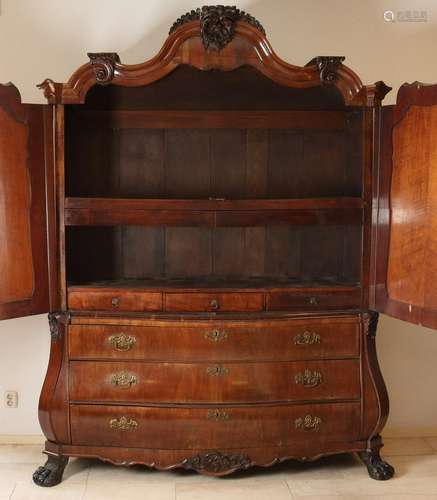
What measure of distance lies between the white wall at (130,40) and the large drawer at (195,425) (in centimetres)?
63

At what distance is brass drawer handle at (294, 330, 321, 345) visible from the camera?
9.18 ft

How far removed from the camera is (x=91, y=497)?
2.72 meters

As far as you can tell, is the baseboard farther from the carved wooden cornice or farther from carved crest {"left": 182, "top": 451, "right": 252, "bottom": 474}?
the carved wooden cornice

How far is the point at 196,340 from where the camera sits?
2.77 meters

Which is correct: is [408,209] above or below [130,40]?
below

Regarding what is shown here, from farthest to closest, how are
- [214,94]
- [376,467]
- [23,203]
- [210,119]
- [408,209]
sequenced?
[210,119] → [214,94] → [376,467] → [23,203] → [408,209]

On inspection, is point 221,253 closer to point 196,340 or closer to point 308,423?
point 196,340

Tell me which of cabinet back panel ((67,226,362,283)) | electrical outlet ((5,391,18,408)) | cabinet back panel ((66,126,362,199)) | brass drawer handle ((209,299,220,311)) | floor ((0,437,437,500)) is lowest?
floor ((0,437,437,500))

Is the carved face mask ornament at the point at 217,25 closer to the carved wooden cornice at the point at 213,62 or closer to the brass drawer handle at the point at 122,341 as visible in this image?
the carved wooden cornice at the point at 213,62

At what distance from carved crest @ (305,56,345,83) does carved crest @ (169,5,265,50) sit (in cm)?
28

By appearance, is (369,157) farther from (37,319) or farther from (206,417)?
(37,319)

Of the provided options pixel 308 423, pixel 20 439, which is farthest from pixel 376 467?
pixel 20 439

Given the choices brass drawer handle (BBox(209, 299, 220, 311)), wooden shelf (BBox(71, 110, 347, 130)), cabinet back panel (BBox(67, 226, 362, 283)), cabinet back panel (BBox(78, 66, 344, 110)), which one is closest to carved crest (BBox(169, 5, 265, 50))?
cabinet back panel (BBox(78, 66, 344, 110))

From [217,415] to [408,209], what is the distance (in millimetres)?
1165
